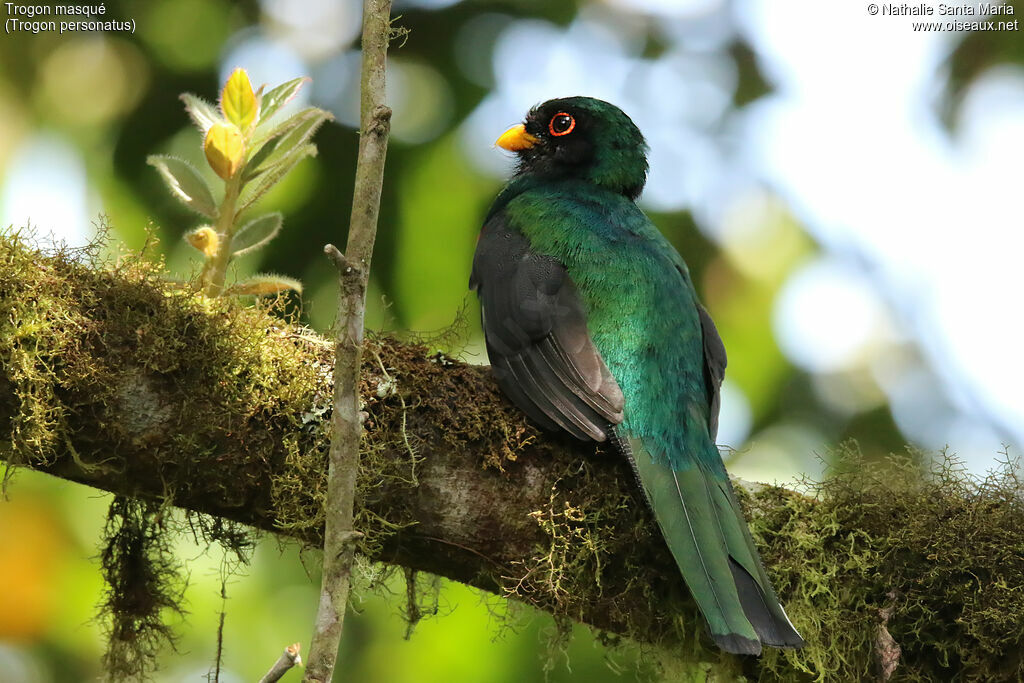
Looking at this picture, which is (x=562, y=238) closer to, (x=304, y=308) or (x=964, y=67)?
(x=304, y=308)

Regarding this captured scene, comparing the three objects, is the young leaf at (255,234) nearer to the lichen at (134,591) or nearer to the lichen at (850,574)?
the lichen at (134,591)

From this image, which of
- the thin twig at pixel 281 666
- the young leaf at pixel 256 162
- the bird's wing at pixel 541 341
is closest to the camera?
the thin twig at pixel 281 666

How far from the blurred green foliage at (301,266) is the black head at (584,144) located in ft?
1.93

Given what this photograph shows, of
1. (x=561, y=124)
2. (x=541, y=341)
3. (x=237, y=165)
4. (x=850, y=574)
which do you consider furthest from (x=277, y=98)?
(x=850, y=574)

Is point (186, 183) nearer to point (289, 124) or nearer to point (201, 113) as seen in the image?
point (201, 113)

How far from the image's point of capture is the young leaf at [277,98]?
3170mm

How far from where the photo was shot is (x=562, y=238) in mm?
3342

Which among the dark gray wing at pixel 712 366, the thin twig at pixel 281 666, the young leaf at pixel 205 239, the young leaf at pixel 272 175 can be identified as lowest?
the thin twig at pixel 281 666

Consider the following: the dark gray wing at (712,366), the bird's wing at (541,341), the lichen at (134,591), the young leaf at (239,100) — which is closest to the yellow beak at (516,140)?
the bird's wing at (541,341)

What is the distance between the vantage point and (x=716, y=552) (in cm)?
250

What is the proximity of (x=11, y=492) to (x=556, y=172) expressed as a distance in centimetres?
262

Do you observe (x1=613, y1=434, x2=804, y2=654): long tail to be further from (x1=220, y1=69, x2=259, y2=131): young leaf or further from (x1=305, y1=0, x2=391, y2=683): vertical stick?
(x1=220, y1=69, x2=259, y2=131): young leaf

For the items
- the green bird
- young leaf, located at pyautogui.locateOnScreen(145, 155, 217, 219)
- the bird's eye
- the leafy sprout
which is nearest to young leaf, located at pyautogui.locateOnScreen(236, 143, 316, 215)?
the leafy sprout

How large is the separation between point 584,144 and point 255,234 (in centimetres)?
147
